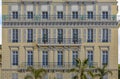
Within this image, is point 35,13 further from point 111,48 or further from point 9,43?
point 111,48

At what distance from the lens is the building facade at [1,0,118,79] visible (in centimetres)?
7144

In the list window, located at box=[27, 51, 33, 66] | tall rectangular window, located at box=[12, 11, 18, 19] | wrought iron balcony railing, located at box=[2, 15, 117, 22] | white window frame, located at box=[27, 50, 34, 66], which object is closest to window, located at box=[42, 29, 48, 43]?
wrought iron balcony railing, located at box=[2, 15, 117, 22]

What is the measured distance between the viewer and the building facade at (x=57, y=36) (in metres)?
71.4

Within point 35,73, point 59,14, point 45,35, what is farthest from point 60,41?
point 35,73

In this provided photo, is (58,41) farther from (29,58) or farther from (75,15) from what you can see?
(29,58)

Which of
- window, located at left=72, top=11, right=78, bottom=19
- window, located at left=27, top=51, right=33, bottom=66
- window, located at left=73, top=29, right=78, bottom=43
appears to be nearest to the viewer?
window, located at left=27, top=51, right=33, bottom=66

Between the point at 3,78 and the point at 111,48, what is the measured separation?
604 inches

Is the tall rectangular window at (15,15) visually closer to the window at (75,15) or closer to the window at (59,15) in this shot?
the window at (59,15)

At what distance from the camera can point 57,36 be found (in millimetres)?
71938

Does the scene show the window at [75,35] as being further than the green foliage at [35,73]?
Yes

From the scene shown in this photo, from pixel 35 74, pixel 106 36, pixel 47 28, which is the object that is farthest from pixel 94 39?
pixel 35 74

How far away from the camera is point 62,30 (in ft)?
237

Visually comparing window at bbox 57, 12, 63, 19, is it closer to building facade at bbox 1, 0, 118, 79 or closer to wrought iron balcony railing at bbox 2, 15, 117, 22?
building facade at bbox 1, 0, 118, 79

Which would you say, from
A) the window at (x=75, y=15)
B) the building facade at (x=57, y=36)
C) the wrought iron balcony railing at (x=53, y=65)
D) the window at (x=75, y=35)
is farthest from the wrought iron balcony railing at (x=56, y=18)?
the wrought iron balcony railing at (x=53, y=65)
